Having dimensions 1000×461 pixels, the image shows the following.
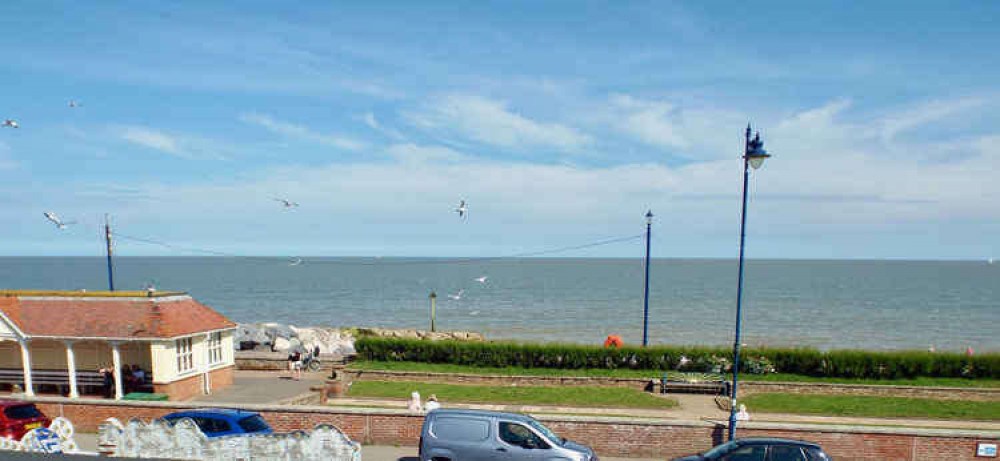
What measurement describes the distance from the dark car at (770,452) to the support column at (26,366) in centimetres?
2328

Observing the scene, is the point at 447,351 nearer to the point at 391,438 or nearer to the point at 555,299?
the point at 391,438

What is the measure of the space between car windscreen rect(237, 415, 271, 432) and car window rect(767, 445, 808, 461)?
10939mm

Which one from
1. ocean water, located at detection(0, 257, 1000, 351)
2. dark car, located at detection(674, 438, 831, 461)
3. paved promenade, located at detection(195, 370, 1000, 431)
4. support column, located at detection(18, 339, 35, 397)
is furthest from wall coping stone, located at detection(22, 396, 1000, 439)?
ocean water, located at detection(0, 257, 1000, 351)

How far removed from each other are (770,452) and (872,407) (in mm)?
12664

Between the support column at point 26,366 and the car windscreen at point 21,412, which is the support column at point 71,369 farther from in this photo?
the car windscreen at point 21,412

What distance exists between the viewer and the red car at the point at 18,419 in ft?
43.2

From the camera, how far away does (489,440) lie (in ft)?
37.7

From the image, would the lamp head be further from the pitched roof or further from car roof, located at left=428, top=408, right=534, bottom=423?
the pitched roof

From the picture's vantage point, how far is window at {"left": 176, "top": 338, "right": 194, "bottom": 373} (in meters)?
20.2

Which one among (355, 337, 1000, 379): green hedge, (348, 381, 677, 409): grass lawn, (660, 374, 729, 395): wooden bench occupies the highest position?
(355, 337, 1000, 379): green hedge

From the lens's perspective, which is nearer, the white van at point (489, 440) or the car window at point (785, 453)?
the car window at point (785, 453)

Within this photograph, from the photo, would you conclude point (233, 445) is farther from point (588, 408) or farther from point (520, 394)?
point (588, 408)

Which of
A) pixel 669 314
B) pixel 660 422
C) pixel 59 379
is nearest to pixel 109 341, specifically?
pixel 59 379

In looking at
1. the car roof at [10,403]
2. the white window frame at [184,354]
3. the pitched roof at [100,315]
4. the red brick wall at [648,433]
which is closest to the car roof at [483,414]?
the red brick wall at [648,433]
